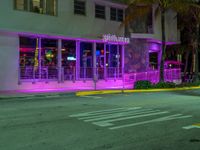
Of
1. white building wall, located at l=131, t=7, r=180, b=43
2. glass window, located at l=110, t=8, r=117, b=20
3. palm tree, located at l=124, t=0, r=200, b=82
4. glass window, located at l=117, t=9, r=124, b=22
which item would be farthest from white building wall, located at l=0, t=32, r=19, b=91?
white building wall, located at l=131, t=7, r=180, b=43

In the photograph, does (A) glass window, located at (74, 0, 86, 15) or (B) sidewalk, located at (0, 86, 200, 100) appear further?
(A) glass window, located at (74, 0, 86, 15)

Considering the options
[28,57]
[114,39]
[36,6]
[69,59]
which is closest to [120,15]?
[114,39]

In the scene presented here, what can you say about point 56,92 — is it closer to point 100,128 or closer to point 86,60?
point 86,60

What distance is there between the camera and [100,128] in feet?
30.2

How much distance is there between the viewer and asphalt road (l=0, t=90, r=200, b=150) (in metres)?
7.40

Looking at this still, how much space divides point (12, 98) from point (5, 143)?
401 inches

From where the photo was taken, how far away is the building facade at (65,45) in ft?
69.5

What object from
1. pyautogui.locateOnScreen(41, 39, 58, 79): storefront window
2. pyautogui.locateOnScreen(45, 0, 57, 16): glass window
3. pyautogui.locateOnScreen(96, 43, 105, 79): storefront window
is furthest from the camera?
pyautogui.locateOnScreen(96, 43, 105, 79): storefront window

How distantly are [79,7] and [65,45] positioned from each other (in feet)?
9.61

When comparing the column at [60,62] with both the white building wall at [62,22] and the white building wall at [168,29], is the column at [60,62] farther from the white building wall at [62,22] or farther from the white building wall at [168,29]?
the white building wall at [168,29]

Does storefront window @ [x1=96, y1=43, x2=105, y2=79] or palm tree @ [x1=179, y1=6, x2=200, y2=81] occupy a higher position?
palm tree @ [x1=179, y1=6, x2=200, y2=81]

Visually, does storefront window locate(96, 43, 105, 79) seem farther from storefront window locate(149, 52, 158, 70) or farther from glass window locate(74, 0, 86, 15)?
Answer: storefront window locate(149, 52, 158, 70)

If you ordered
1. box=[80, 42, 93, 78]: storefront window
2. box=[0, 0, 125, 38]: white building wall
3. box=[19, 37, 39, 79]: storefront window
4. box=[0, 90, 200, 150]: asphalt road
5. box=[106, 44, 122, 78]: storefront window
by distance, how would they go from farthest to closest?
box=[106, 44, 122, 78]: storefront window, box=[80, 42, 93, 78]: storefront window, box=[19, 37, 39, 79]: storefront window, box=[0, 0, 125, 38]: white building wall, box=[0, 90, 200, 150]: asphalt road

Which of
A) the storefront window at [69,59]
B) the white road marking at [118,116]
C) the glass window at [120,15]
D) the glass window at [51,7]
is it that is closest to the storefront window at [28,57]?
the glass window at [51,7]
